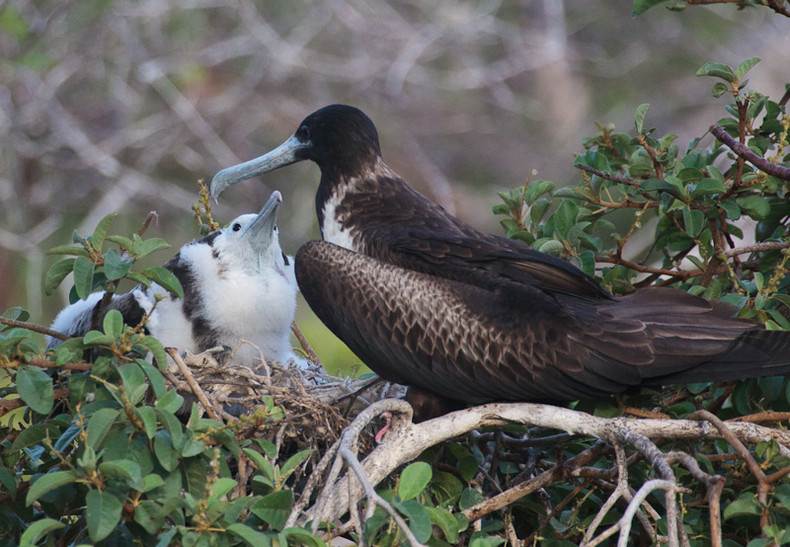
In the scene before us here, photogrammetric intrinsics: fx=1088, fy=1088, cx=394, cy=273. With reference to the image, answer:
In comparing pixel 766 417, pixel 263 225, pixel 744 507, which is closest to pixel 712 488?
pixel 744 507

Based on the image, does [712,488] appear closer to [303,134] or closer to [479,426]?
[479,426]

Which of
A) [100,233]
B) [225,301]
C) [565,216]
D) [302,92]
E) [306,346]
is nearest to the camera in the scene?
[100,233]

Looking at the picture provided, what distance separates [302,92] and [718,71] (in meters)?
5.90

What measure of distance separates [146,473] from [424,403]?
88cm

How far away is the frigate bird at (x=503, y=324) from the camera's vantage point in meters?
2.47

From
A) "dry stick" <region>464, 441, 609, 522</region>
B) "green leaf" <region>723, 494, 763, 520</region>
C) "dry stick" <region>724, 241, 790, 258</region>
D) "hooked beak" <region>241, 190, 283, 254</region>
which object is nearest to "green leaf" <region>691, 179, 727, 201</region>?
"dry stick" <region>724, 241, 790, 258</region>

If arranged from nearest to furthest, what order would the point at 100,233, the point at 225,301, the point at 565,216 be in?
1. the point at 100,233
2. the point at 565,216
3. the point at 225,301

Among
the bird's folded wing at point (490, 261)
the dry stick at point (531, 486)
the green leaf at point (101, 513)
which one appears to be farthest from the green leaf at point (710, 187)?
the green leaf at point (101, 513)

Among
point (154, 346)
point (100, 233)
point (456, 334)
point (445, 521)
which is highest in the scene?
point (100, 233)

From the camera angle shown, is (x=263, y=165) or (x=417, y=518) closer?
(x=417, y=518)

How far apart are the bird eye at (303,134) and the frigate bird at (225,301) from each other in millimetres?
270

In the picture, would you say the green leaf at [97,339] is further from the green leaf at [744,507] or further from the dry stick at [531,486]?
the green leaf at [744,507]

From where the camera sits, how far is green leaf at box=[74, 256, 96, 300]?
A: 2.31 meters

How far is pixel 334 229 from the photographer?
311cm
